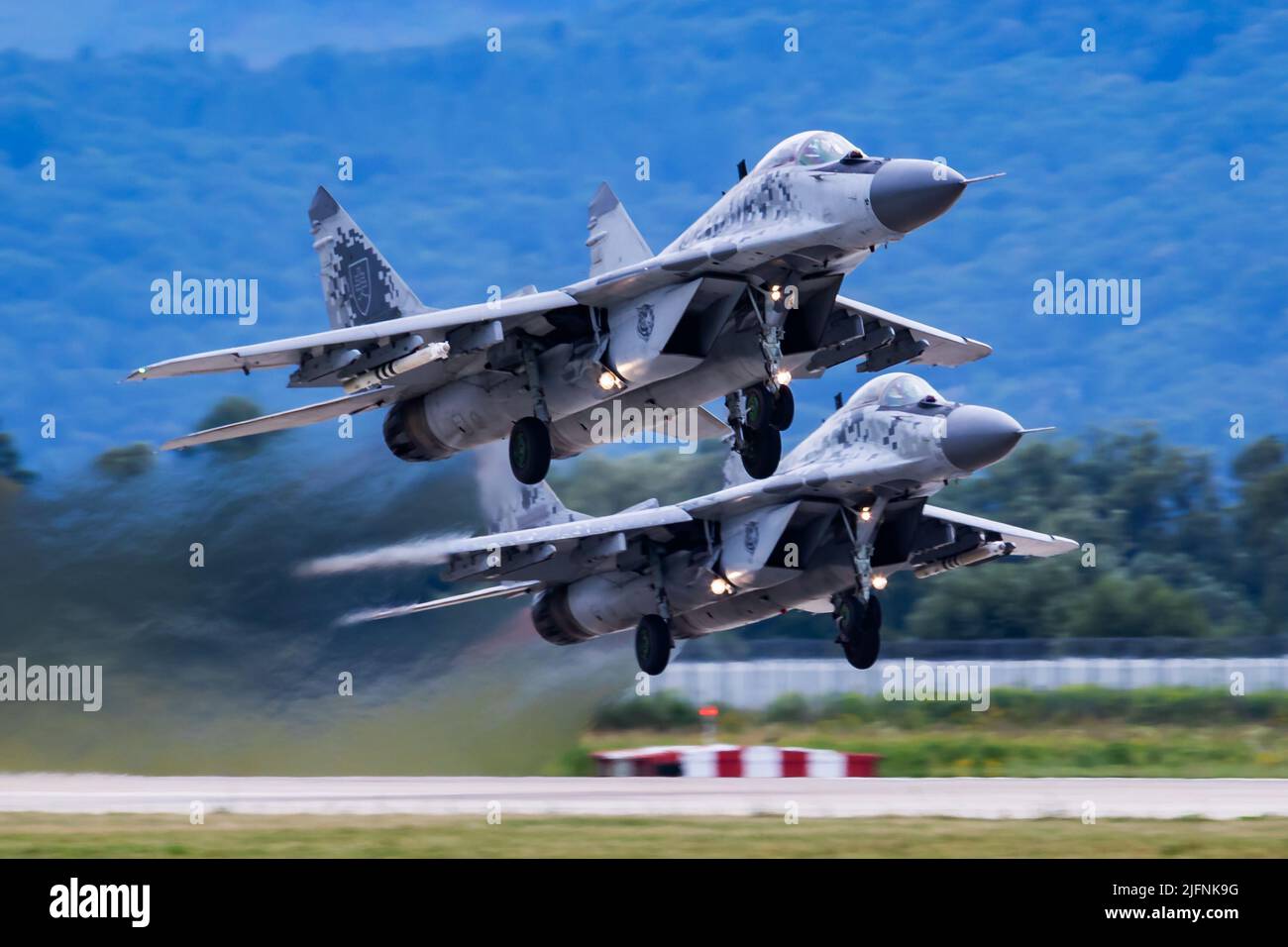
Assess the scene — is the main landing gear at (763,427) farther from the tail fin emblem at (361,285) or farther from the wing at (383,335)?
the tail fin emblem at (361,285)

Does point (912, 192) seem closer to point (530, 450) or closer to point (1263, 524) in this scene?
point (530, 450)

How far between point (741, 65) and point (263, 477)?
3277 inches

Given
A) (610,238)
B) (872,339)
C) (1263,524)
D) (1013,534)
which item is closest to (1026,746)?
(1013,534)

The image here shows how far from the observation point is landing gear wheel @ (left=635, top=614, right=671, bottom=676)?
2378cm

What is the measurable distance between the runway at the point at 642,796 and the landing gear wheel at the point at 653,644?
2221mm

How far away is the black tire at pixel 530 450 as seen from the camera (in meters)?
18.8

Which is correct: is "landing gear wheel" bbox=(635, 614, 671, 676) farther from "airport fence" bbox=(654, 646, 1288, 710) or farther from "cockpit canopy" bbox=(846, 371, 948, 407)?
"cockpit canopy" bbox=(846, 371, 948, 407)

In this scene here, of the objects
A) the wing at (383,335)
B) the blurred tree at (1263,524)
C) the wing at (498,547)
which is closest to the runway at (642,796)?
the wing at (498,547)

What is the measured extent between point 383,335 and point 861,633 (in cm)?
768

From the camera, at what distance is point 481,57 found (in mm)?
107312

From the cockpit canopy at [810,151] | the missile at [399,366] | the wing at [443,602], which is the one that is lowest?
the wing at [443,602]

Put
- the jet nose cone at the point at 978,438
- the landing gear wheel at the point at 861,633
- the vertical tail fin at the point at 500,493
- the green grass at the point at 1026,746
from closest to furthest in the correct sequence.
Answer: the jet nose cone at the point at 978,438 → the landing gear wheel at the point at 861,633 → the green grass at the point at 1026,746 → the vertical tail fin at the point at 500,493

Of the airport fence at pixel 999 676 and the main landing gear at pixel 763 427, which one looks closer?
the main landing gear at pixel 763 427
